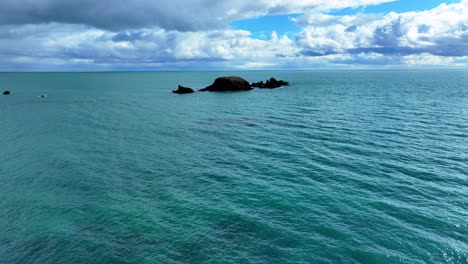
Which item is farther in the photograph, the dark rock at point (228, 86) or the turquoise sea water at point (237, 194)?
the dark rock at point (228, 86)

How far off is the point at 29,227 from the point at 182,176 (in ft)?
42.4

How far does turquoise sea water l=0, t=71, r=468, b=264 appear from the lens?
18.9 meters

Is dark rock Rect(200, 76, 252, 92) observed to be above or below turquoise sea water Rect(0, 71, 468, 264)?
above

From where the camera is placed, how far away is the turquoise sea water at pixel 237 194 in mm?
18891

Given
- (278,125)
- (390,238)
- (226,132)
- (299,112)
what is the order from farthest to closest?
1. (299,112)
2. (278,125)
3. (226,132)
4. (390,238)

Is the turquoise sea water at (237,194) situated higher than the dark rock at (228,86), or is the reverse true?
the dark rock at (228,86)

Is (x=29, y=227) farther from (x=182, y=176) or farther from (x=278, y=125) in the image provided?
(x=278, y=125)

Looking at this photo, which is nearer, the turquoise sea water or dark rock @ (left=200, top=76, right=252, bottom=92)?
the turquoise sea water

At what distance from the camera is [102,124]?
57.3 m

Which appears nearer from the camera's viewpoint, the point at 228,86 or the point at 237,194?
the point at 237,194

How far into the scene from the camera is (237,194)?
2642 centimetres

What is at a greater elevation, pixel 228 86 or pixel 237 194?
pixel 228 86

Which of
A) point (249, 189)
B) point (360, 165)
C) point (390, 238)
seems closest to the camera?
point (390, 238)

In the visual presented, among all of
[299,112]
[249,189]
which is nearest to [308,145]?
[249,189]
